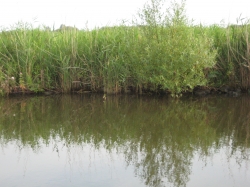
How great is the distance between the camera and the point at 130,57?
909cm

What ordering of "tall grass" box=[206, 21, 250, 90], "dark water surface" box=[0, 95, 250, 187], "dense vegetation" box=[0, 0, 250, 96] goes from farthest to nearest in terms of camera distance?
"tall grass" box=[206, 21, 250, 90] < "dense vegetation" box=[0, 0, 250, 96] < "dark water surface" box=[0, 95, 250, 187]

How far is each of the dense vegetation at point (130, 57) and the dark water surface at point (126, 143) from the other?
0.90m

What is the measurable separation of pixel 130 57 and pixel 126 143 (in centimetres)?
393

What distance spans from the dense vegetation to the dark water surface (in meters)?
0.90

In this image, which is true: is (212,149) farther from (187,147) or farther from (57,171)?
(57,171)

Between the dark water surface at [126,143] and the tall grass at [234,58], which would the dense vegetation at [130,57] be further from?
the dark water surface at [126,143]

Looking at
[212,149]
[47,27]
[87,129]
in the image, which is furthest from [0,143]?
[47,27]

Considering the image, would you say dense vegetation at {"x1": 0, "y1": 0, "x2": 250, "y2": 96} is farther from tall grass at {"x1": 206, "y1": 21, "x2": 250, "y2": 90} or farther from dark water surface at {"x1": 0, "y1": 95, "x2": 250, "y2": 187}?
dark water surface at {"x1": 0, "y1": 95, "x2": 250, "y2": 187}

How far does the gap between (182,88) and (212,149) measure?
3979 millimetres

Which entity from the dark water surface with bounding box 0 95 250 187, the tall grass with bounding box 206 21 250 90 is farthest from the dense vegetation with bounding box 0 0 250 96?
the dark water surface with bounding box 0 95 250 187

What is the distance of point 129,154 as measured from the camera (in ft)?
16.6

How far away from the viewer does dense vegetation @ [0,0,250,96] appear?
872 cm

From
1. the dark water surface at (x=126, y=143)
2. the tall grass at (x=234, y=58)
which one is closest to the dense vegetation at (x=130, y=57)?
the tall grass at (x=234, y=58)

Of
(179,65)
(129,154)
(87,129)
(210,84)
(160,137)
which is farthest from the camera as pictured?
(210,84)
